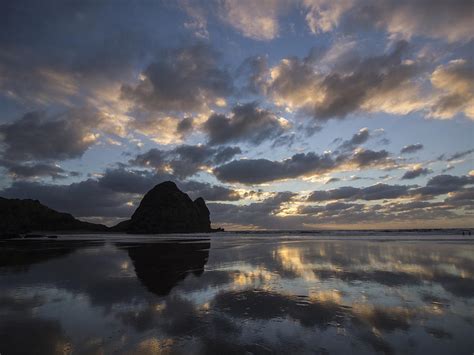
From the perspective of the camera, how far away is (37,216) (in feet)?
544

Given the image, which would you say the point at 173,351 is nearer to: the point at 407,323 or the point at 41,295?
the point at 407,323

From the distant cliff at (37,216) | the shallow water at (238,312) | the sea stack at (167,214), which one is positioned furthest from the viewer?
the sea stack at (167,214)

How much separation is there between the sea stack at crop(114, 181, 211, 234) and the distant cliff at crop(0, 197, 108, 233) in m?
34.4

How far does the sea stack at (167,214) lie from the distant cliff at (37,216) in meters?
34.4

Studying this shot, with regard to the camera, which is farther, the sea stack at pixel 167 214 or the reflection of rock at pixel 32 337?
the sea stack at pixel 167 214

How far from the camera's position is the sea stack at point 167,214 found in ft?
535

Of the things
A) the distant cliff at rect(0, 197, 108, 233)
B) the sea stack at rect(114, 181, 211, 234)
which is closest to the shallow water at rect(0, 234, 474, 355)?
the sea stack at rect(114, 181, 211, 234)

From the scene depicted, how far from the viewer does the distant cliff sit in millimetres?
150000

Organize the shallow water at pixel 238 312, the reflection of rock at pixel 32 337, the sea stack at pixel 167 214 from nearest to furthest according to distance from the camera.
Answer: the reflection of rock at pixel 32 337
the shallow water at pixel 238 312
the sea stack at pixel 167 214

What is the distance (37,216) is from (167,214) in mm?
73147

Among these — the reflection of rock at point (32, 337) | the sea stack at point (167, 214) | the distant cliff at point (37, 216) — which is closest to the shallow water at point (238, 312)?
the reflection of rock at point (32, 337)

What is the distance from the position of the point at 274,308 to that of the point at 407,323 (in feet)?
13.0

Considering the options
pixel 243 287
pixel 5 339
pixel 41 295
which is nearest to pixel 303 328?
pixel 243 287

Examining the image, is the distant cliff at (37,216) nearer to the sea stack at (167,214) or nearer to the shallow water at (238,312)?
the sea stack at (167,214)
